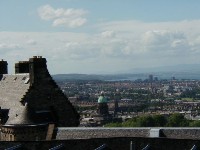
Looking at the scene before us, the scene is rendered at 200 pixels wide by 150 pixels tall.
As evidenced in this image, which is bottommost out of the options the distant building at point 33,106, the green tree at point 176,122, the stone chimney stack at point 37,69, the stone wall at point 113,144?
the green tree at point 176,122

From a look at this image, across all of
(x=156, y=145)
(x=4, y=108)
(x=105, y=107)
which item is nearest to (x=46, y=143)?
(x=156, y=145)

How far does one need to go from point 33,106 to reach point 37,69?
10.6ft

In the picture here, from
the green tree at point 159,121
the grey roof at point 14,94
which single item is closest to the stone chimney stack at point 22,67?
the grey roof at point 14,94

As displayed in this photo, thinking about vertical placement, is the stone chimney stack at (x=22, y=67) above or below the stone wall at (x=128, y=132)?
above

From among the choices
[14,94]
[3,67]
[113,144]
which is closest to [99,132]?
[113,144]

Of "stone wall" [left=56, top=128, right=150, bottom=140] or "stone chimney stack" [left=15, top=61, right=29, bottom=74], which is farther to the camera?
"stone chimney stack" [left=15, top=61, right=29, bottom=74]

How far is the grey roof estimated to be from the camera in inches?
1550

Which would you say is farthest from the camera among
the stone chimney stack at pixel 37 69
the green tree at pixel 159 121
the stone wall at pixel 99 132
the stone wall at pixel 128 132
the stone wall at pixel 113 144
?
the green tree at pixel 159 121

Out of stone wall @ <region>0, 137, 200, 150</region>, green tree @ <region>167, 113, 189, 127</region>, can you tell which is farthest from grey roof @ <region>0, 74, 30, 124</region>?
green tree @ <region>167, 113, 189, 127</region>

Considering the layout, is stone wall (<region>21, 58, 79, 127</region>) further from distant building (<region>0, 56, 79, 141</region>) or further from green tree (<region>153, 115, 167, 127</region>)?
green tree (<region>153, 115, 167, 127</region>)

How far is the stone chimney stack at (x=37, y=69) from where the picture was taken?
41469 mm

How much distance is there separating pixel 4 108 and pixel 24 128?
3.59m

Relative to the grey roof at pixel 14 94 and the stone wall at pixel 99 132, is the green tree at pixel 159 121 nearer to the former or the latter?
the grey roof at pixel 14 94

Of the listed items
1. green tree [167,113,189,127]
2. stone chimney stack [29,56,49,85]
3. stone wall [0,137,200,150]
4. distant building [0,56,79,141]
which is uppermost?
stone chimney stack [29,56,49,85]
